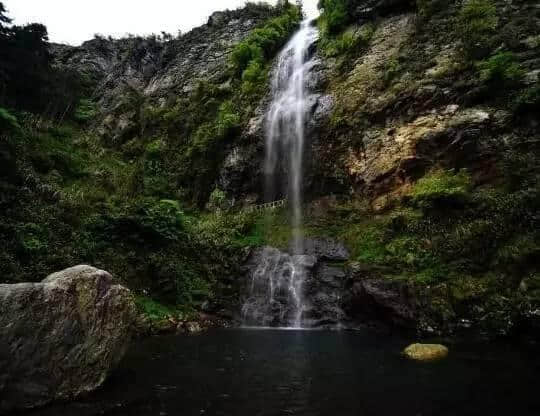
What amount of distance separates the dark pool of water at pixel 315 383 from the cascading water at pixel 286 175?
5.21 m

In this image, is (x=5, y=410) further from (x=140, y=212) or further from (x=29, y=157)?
(x=29, y=157)

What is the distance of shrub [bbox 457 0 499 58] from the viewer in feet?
59.7

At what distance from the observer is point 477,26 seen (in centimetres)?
1908

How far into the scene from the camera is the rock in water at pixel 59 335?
521cm

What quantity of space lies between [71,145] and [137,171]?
5064 mm

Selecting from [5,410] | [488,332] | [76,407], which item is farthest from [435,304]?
[5,410]

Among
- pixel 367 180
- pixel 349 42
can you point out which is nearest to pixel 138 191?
pixel 367 180

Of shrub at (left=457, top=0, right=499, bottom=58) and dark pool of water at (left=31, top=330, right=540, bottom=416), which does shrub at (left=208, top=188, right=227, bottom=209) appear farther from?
shrub at (left=457, top=0, right=499, bottom=58)

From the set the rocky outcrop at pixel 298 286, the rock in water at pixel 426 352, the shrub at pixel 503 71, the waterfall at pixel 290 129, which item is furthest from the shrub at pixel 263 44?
the rock in water at pixel 426 352

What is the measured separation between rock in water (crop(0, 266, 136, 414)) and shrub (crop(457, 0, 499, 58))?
19.1 m

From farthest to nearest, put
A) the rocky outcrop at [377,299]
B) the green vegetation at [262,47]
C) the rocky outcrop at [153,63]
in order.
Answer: the rocky outcrop at [153,63], the green vegetation at [262,47], the rocky outcrop at [377,299]

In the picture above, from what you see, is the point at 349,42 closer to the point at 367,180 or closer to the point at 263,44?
the point at 263,44

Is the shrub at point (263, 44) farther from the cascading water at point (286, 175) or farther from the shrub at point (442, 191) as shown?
the shrub at point (442, 191)

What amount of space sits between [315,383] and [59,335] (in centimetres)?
431
